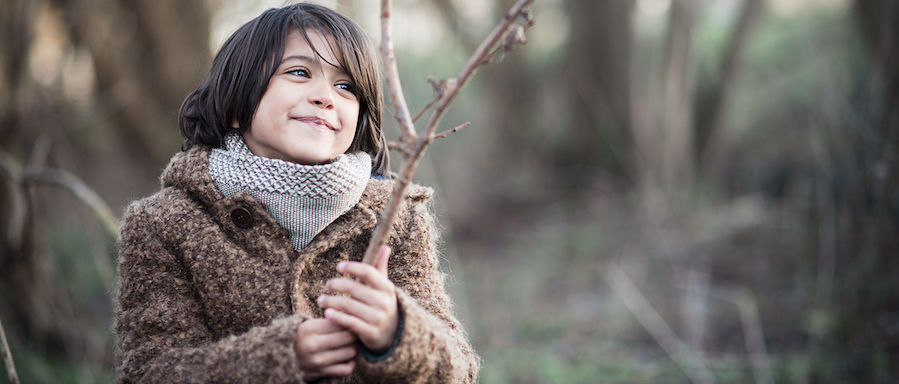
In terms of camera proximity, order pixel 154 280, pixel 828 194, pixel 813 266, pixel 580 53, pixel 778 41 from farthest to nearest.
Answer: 1. pixel 778 41
2. pixel 580 53
3. pixel 813 266
4. pixel 828 194
5. pixel 154 280

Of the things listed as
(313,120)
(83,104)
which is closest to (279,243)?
(313,120)

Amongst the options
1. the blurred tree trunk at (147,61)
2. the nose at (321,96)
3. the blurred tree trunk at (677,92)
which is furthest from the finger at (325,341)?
the blurred tree trunk at (677,92)

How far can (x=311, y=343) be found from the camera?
1.18 metres

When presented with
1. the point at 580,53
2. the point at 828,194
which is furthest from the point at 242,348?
the point at 580,53

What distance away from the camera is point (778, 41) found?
27.3 ft

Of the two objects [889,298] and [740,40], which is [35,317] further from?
[740,40]

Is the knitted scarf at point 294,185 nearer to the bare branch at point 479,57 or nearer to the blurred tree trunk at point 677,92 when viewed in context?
the bare branch at point 479,57

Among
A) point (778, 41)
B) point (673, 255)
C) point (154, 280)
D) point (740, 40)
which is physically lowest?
point (154, 280)

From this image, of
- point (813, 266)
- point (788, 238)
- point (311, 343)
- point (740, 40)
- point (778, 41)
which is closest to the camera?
point (311, 343)

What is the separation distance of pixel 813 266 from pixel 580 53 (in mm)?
4086

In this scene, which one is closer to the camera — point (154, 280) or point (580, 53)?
point (154, 280)

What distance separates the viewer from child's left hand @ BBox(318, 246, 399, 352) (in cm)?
114

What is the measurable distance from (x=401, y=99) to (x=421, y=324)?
43 cm

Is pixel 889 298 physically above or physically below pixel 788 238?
below
